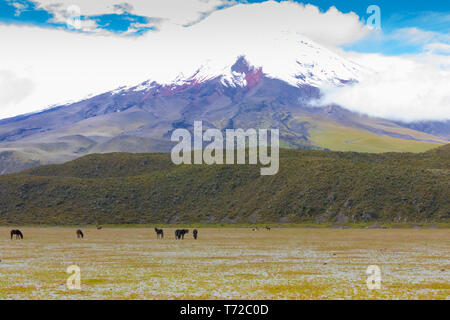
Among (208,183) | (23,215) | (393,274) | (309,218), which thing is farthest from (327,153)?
(393,274)

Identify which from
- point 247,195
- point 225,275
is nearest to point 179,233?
point 225,275

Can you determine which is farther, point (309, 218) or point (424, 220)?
point (309, 218)

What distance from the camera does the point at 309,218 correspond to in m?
129

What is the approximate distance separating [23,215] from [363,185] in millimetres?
83668

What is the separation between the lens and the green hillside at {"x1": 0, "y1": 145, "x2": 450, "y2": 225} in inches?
5059

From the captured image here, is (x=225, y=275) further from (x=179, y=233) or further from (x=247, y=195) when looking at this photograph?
(x=247, y=195)

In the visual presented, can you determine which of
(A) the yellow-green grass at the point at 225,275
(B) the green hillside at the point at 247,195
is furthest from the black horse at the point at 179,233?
(B) the green hillside at the point at 247,195

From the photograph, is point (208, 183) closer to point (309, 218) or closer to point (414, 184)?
point (309, 218)

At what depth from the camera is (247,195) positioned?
5925 inches

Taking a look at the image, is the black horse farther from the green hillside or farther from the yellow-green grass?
the green hillside

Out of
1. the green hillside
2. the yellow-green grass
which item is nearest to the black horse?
the yellow-green grass

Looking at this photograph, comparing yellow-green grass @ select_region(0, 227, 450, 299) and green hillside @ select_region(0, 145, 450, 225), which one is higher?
green hillside @ select_region(0, 145, 450, 225)

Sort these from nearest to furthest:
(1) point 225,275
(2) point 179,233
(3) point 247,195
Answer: (1) point 225,275 < (2) point 179,233 < (3) point 247,195

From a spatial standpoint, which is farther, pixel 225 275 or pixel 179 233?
pixel 179 233
